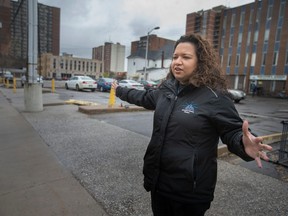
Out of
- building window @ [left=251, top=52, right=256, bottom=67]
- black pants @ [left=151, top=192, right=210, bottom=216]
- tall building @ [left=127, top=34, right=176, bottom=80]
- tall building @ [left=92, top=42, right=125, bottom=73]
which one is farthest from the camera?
tall building @ [left=92, top=42, right=125, bottom=73]

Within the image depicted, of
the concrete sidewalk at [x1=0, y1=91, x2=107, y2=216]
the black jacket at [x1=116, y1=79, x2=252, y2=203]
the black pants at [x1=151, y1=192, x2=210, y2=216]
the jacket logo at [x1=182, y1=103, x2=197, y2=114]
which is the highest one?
the jacket logo at [x1=182, y1=103, x2=197, y2=114]

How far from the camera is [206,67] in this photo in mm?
1839

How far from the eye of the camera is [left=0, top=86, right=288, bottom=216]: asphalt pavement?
9.36ft

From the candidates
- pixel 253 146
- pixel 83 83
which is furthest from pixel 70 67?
pixel 253 146

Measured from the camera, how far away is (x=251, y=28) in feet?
119

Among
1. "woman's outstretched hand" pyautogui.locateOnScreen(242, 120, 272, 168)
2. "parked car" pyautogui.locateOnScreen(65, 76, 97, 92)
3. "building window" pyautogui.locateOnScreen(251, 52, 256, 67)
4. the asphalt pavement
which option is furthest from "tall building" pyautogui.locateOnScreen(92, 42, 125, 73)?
"woman's outstretched hand" pyautogui.locateOnScreen(242, 120, 272, 168)

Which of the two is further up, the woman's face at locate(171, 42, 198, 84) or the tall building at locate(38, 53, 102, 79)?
the tall building at locate(38, 53, 102, 79)

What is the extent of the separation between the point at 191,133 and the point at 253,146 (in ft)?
1.41

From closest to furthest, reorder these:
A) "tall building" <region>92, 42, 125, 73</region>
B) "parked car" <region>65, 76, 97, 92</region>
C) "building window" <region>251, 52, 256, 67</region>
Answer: "parked car" <region>65, 76, 97, 92</region>, "building window" <region>251, 52, 256, 67</region>, "tall building" <region>92, 42, 125, 73</region>

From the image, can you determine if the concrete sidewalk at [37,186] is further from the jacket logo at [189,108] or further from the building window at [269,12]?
the building window at [269,12]

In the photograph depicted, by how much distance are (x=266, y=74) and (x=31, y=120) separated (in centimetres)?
3472

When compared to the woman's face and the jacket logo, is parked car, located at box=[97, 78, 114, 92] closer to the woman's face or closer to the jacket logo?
the woman's face

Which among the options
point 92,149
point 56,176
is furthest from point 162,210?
point 92,149

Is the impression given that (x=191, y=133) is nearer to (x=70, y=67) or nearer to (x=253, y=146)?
(x=253, y=146)
